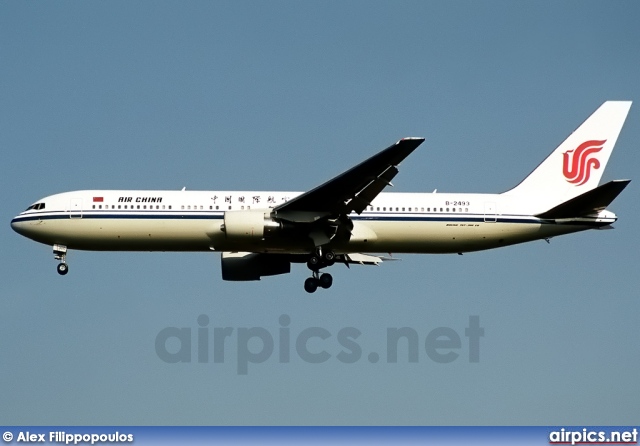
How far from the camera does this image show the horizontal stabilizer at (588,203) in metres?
45.0

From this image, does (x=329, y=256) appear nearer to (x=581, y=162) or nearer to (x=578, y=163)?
(x=578, y=163)

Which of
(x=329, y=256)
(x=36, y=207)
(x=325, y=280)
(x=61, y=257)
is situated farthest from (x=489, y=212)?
(x=36, y=207)

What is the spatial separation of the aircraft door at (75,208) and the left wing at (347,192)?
855 centimetres

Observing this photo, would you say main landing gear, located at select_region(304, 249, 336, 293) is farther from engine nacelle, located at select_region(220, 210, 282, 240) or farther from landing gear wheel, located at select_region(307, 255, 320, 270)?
engine nacelle, located at select_region(220, 210, 282, 240)

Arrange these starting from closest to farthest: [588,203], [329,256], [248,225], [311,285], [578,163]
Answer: [248,225]
[588,203]
[329,256]
[311,285]
[578,163]

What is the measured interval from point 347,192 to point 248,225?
4170 mm

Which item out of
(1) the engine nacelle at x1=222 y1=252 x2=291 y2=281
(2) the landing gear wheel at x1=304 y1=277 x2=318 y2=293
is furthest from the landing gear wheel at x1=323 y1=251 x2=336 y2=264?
(1) the engine nacelle at x1=222 y1=252 x2=291 y2=281

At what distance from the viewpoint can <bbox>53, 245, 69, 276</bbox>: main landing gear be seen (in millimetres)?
48406

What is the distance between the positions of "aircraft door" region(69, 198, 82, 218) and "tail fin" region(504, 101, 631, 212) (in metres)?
18.3

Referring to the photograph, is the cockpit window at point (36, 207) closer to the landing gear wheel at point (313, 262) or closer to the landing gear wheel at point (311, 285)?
the landing gear wheel at point (313, 262)

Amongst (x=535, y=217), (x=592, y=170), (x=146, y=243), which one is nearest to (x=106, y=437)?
(x=146, y=243)

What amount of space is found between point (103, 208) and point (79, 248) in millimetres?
2119

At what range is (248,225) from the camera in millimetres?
45469

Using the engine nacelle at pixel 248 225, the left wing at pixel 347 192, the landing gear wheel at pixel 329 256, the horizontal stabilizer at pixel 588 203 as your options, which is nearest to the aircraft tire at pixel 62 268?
the engine nacelle at pixel 248 225
